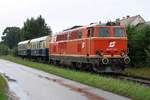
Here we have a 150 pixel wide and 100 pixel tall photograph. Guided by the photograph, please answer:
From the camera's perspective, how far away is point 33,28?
9869 centimetres

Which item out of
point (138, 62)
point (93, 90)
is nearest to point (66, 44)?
point (138, 62)

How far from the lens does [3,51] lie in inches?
4486

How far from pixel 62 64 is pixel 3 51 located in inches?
2962

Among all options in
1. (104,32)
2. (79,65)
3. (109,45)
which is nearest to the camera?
(109,45)

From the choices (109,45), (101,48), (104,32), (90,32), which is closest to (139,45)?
(109,45)

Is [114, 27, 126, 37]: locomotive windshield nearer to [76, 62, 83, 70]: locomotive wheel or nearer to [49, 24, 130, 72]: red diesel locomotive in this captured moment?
[49, 24, 130, 72]: red diesel locomotive

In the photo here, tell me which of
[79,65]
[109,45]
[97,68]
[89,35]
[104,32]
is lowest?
[97,68]

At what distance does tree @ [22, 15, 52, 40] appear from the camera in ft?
321

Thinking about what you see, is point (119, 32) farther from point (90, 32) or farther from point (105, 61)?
point (105, 61)

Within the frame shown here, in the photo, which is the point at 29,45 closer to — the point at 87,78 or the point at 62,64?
the point at 62,64

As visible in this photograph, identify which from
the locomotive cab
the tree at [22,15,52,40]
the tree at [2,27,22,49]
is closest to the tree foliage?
the locomotive cab

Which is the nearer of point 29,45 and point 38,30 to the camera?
point 29,45

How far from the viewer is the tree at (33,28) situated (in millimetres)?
97750

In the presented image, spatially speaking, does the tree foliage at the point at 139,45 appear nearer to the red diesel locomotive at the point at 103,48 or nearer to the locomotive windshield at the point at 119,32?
the locomotive windshield at the point at 119,32
